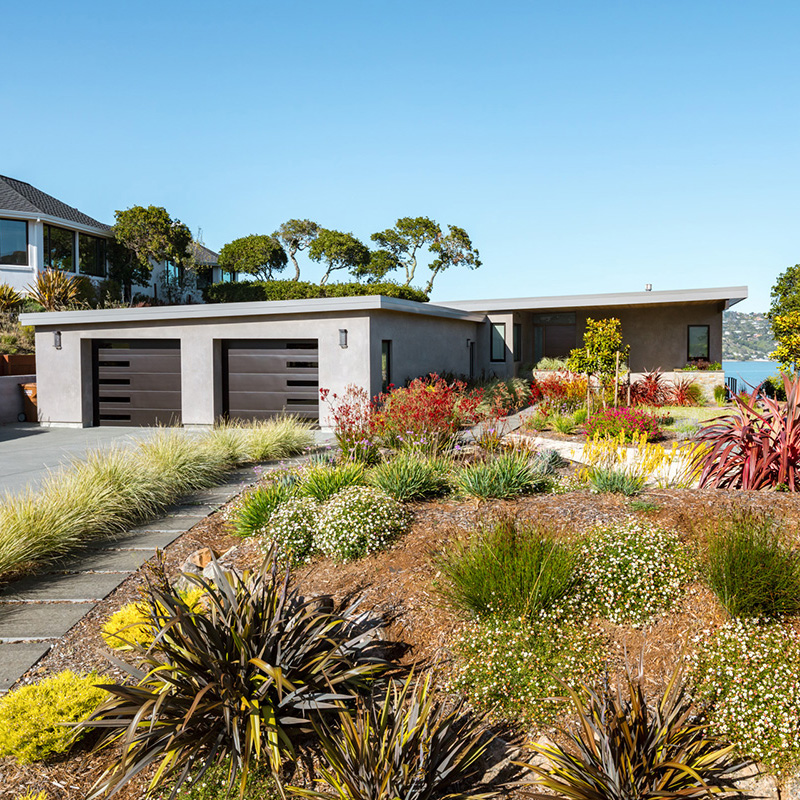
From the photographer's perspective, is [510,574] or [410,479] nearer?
[510,574]

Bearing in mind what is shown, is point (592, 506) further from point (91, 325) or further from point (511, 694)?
point (91, 325)

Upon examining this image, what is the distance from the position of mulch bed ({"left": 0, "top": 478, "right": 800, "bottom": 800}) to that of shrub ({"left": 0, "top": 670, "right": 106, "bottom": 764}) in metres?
0.10

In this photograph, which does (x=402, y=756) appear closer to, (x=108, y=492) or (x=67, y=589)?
(x=67, y=589)

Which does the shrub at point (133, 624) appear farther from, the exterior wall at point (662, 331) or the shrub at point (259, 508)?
the exterior wall at point (662, 331)

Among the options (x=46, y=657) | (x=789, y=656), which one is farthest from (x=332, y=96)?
(x=789, y=656)

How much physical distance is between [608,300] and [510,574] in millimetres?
19036

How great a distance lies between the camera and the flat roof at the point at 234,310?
14297mm

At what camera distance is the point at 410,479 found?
6.26 m

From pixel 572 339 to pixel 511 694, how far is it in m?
23.9

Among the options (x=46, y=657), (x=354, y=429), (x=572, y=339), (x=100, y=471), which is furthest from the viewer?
(x=572, y=339)

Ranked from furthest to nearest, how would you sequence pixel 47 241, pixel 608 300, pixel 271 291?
pixel 271 291 < pixel 47 241 < pixel 608 300

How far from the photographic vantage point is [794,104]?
43.3ft

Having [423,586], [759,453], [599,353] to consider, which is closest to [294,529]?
[423,586]

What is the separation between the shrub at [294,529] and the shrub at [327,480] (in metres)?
0.34
